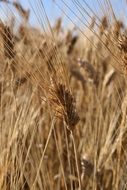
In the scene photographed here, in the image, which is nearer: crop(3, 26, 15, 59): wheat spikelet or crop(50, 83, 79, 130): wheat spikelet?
crop(50, 83, 79, 130): wheat spikelet

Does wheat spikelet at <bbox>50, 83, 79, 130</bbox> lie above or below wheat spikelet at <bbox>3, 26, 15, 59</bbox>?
below

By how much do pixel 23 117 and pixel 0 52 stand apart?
163mm

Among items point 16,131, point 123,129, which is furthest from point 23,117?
point 123,129

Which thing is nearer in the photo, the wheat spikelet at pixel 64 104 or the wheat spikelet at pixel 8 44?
the wheat spikelet at pixel 64 104

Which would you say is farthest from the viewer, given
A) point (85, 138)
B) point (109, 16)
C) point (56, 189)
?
point (85, 138)

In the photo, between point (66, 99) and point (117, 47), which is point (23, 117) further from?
point (117, 47)

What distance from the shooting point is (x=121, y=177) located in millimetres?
1160

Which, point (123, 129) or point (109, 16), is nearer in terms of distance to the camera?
point (109, 16)

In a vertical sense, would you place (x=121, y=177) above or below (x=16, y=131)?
below

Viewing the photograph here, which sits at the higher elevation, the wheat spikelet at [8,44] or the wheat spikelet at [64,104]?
the wheat spikelet at [8,44]

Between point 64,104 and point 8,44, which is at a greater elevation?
point 8,44

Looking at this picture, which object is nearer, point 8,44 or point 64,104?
point 64,104

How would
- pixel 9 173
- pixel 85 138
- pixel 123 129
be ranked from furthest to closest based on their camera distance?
pixel 85 138
pixel 123 129
pixel 9 173

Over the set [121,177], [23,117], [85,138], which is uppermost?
[23,117]
